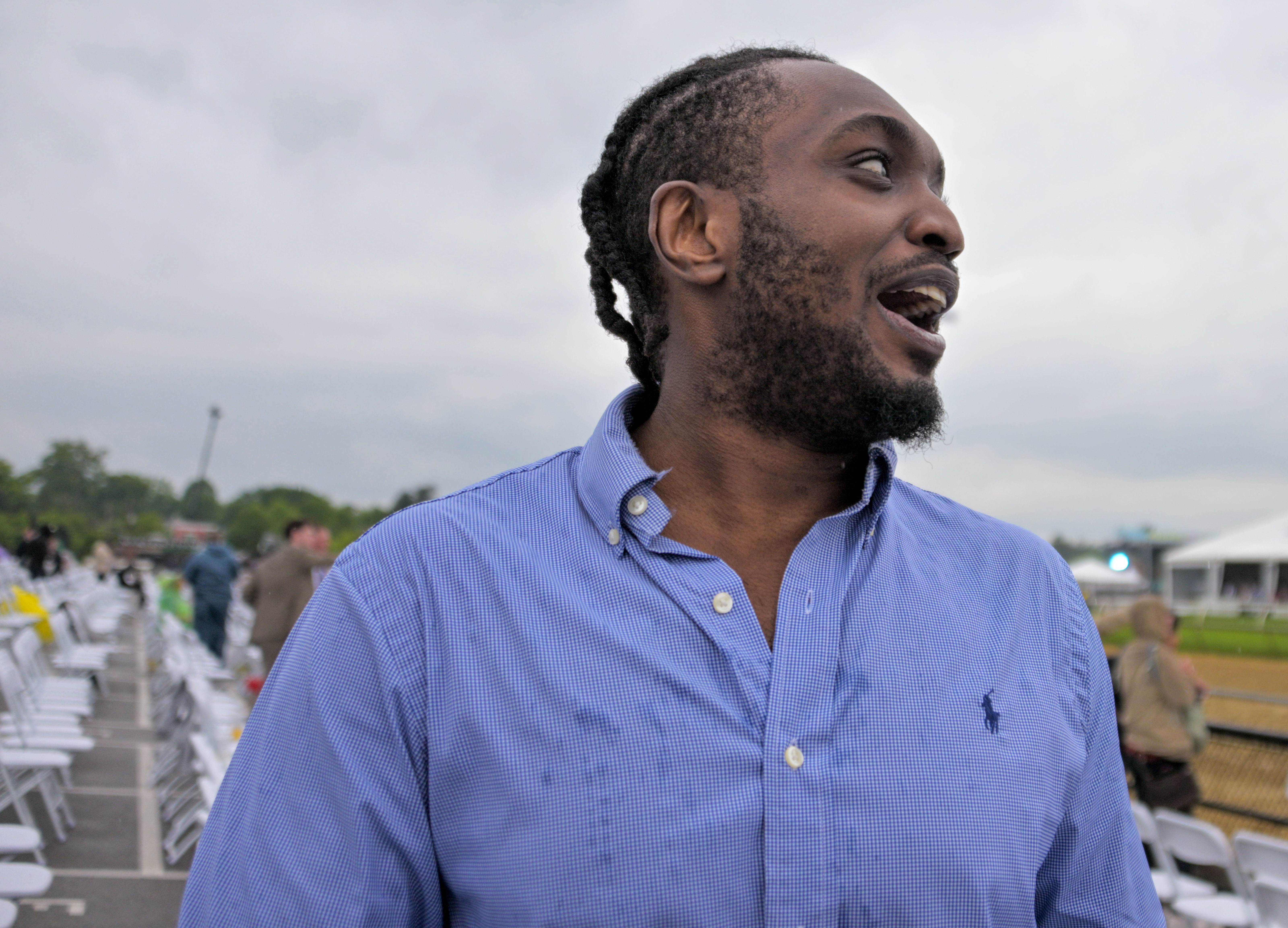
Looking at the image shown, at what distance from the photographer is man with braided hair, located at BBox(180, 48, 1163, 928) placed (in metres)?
1.19

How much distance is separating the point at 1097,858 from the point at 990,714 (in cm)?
27

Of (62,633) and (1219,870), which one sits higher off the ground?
(62,633)

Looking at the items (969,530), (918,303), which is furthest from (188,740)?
(918,303)

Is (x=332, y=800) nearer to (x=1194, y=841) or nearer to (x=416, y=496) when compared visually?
(x=1194, y=841)

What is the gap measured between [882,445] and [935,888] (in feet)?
2.16

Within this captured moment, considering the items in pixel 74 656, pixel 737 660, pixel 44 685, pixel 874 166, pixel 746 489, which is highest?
pixel 874 166

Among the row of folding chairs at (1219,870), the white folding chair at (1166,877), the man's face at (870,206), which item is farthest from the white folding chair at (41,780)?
the white folding chair at (1166,877)

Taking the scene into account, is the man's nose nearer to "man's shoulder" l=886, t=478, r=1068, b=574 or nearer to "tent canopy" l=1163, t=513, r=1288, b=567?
"man's shoulder" l=886, t=478, r=1068, b=574

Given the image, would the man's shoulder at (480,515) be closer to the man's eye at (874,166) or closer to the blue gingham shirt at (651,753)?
the blue gingham shirt at (651,753)

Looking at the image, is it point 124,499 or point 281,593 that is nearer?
point 281,593

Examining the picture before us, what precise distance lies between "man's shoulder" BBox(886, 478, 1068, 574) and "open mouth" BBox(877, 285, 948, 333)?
27cm

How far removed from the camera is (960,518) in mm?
1622

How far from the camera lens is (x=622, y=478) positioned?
1.47 m

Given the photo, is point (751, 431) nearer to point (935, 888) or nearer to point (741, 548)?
point (741, 548)
